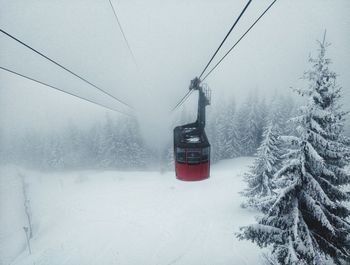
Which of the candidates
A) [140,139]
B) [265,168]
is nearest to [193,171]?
[265,168]

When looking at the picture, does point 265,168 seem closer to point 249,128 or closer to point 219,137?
point 249,128

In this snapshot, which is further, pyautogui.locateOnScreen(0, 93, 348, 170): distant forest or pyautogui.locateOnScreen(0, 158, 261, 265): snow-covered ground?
pyautogui.locateOnScreen(0, 93, 348, 170): distant forest

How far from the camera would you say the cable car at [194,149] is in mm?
11219

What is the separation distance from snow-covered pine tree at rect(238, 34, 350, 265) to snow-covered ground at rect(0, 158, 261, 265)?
29.7 feet

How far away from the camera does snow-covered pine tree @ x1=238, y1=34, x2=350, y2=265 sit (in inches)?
340

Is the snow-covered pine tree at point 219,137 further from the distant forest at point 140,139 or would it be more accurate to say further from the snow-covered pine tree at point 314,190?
the snow-covered pine tree at point 314,190

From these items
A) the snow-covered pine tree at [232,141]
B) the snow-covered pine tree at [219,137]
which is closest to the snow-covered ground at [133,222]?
the snow-covered pine tree at [232,141]

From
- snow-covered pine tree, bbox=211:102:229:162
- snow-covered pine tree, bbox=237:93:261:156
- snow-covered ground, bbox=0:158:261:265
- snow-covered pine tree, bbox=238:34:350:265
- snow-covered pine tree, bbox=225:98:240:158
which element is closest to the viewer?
snow-covered pine tree, bbox=238:34:350:265

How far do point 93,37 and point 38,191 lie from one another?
5394 centimetres

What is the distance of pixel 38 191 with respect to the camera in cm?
5175

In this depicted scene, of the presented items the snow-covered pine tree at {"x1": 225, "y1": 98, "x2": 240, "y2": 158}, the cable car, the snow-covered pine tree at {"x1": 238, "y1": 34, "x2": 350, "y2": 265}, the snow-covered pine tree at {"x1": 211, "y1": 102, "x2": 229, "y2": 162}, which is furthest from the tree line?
the snow-covered pine tree at {"x1": 238, "y1": 34, "x2": 350, "y2": 265}

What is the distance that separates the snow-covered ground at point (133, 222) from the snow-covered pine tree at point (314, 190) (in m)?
9.06

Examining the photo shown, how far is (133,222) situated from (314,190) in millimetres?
24726

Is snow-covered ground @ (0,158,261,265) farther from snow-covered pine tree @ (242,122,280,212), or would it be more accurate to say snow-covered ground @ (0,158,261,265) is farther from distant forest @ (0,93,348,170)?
distant forest @ (0,93,348,170)
